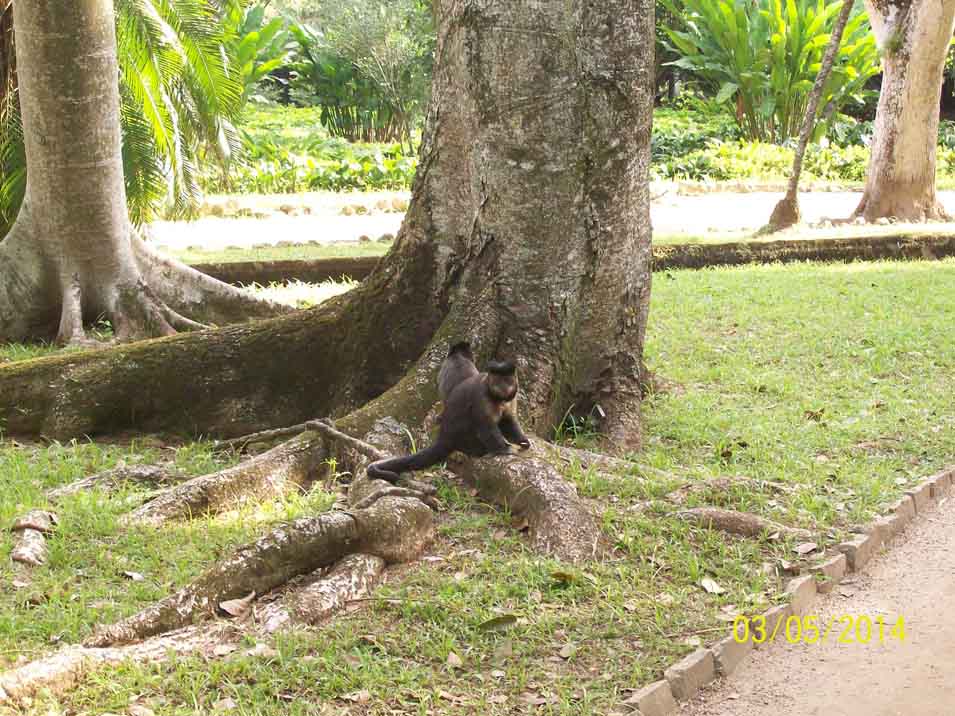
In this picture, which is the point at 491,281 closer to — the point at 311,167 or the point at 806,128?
the point at 806,128

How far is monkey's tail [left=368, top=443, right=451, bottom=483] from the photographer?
5.27 metres

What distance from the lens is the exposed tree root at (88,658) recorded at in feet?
11.7

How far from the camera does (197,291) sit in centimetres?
949

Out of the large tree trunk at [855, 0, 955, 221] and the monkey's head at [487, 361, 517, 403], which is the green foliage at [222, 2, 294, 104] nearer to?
the large tree trunk at [855, 0, 955, 221]

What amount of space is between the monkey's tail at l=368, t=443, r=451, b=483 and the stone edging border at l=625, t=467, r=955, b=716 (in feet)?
5.66

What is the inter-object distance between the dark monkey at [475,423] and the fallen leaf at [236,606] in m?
1.11

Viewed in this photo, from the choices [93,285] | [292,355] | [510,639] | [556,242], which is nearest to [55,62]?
[93,285]

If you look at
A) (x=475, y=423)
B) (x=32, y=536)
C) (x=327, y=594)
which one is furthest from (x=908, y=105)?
(x=32, y=536)

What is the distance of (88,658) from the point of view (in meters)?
3.77

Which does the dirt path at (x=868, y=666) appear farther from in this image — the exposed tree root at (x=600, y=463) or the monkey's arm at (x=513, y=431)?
the monkey's arm at (x=513, y=431)

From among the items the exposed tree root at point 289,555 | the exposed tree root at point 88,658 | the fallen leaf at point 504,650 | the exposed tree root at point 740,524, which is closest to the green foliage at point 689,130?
the exposed tree root at point 740,524

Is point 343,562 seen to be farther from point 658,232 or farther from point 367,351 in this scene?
point 658,232

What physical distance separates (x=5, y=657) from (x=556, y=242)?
11.5 feet

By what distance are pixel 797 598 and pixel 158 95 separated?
28.7 ft
